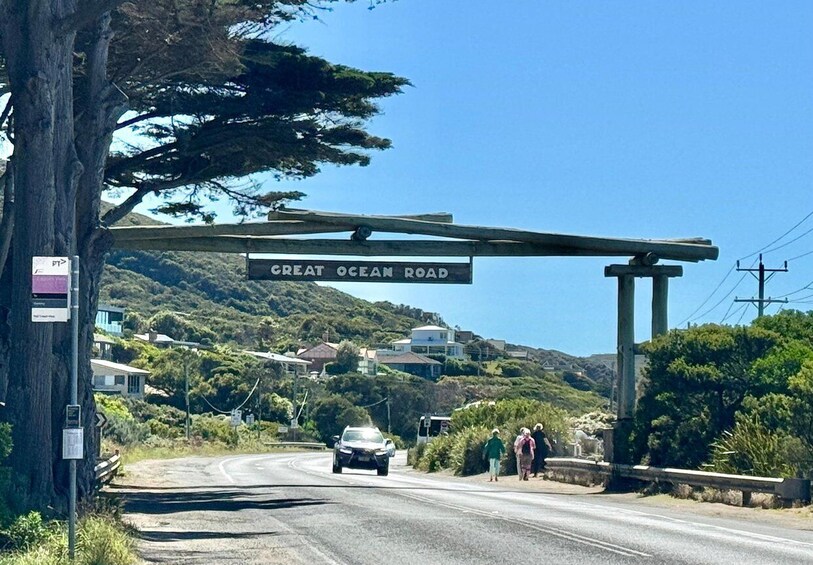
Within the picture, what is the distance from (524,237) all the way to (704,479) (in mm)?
6784

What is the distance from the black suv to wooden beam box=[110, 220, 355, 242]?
45.2 feet

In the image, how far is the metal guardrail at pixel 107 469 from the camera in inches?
987

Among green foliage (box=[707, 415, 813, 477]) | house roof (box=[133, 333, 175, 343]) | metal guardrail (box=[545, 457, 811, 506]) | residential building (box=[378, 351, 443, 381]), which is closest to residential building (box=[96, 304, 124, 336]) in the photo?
house roof (box=[133, 333, 175, 343])

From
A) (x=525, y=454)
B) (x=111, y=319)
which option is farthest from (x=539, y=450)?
(x=111, y=319)

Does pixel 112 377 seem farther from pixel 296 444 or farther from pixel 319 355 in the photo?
pixel 319 355

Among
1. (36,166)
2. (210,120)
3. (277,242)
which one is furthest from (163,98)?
(36,166)

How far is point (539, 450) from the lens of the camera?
35.9 m

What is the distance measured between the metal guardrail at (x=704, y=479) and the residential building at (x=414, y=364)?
3510 inches

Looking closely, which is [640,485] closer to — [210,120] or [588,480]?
[588,480]

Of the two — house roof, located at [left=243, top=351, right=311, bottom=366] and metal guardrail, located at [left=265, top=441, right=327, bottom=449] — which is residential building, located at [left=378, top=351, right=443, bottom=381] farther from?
metal guardrail, located at [left=265, top=441, right=327, bottom=449]

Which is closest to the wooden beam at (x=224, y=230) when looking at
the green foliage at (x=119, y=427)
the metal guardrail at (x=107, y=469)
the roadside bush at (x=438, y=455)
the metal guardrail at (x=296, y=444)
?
the metal guardrail at (x=107, y=469)

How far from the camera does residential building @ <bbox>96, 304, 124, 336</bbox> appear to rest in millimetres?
115200

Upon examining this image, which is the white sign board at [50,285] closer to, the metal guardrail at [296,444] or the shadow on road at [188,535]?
the shadow on road at [188,535]

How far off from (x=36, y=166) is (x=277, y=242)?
1121cm
